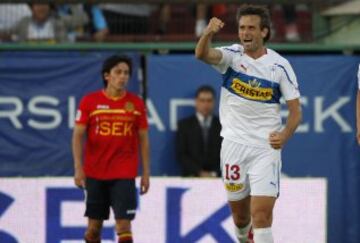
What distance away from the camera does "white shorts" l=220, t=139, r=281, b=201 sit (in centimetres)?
968

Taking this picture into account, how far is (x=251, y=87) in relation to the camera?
31.9ft

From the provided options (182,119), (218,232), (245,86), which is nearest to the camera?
(245,86)

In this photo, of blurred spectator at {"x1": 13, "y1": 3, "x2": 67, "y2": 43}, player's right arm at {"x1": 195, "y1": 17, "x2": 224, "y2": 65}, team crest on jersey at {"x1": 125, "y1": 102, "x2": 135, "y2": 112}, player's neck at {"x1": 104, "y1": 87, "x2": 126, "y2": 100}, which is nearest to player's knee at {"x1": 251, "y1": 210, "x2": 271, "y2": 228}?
player's right arm at {"x1": 195, "y1": 17, "x2": 224, "y2": 65}

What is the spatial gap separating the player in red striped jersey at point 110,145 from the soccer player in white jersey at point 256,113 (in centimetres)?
135

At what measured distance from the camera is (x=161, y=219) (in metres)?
12.4

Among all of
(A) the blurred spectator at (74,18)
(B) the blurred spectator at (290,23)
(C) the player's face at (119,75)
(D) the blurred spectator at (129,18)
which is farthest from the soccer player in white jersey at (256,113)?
(A) the blurred spectator at (74,18)

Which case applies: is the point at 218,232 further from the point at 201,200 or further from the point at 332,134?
the point at 332,134

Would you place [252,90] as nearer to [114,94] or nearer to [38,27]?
[114,94]

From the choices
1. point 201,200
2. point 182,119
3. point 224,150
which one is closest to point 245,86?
point 224,150

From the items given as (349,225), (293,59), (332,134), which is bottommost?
(349,225)

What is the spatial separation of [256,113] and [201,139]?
389 cm

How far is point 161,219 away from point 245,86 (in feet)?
10.1

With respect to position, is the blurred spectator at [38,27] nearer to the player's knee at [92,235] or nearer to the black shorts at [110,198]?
the black shorts at [110,198]

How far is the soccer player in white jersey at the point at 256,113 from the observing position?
31.6ft
